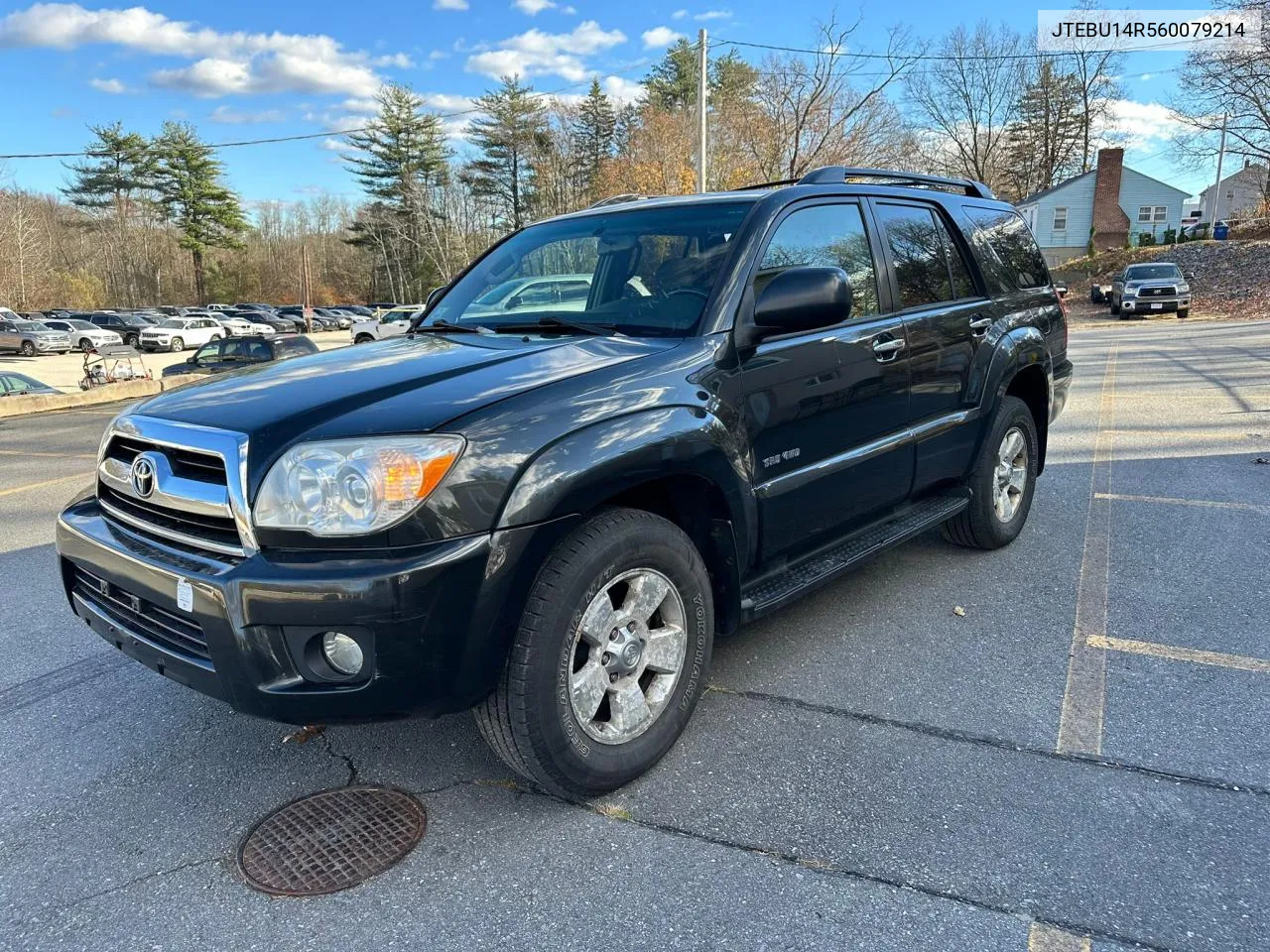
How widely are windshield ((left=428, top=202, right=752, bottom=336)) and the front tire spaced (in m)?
0.83

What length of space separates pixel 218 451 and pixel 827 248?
241cm

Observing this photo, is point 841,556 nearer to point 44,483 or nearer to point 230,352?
point 44,483

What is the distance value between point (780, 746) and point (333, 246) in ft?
311

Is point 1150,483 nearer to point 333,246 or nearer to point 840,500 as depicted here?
point 840,500

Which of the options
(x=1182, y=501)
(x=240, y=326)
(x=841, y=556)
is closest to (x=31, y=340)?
(x=240, y=326)

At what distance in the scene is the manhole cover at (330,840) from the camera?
7.55 ft

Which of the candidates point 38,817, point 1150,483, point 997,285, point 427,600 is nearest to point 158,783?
point 38,817

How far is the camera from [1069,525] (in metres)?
5.32

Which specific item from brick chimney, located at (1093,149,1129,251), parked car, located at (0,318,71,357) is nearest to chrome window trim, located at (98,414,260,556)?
parked car, located at (0,318,71,357)

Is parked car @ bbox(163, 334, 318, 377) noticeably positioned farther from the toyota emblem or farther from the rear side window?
the toyota emblem

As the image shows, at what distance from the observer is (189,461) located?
7.93 ft

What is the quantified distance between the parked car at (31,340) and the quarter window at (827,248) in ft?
142

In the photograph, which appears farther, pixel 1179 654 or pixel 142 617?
pixel 1179 654

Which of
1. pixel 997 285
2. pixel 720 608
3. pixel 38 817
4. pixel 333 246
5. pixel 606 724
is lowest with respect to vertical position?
pixel 38 817
